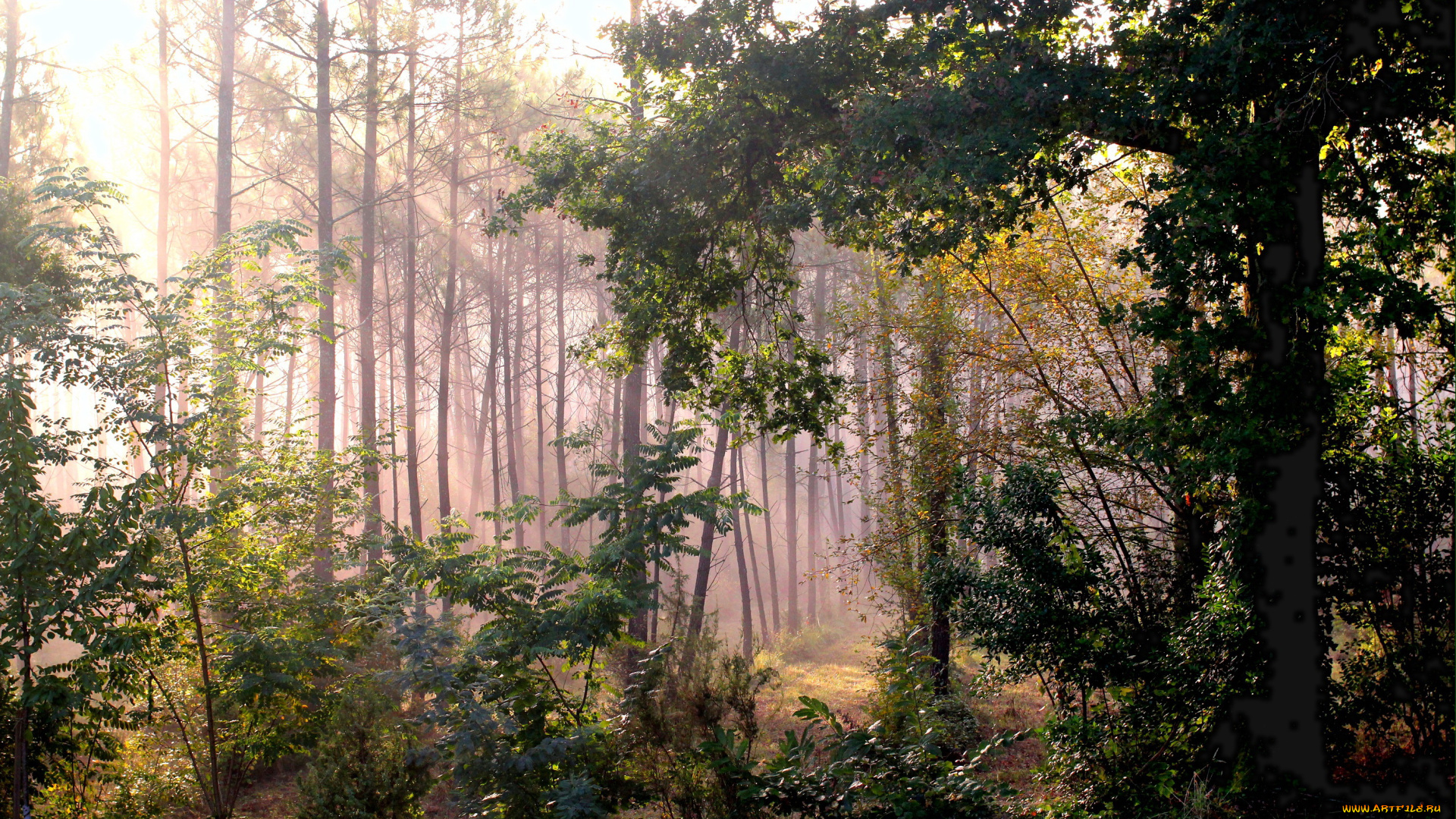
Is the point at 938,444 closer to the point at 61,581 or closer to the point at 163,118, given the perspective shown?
the point at 61,581

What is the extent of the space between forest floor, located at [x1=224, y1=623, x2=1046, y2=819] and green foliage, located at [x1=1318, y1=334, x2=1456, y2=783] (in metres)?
2.38

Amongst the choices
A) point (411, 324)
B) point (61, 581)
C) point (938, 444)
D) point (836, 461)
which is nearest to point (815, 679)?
point (938, 444)

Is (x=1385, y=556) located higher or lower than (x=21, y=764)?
higher

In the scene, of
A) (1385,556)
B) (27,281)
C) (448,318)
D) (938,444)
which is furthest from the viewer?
(448,318)

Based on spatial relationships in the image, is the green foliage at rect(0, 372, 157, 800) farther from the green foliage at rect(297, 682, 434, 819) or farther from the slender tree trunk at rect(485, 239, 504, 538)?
the slender tree trunk at rect(485, 239, 504, 538)

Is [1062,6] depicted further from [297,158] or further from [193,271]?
[297,158]

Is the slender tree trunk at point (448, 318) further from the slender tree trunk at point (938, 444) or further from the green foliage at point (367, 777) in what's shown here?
the green foliage at point (367, 777)

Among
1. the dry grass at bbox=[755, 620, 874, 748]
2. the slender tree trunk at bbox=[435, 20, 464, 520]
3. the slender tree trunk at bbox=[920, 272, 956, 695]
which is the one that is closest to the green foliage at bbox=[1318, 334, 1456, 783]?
the slender tree trunk at bbox=[920, 272, 956, 695]

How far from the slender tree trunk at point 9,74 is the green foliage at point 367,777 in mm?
15587

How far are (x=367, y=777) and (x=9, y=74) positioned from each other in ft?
59.4

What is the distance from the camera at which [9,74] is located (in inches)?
626

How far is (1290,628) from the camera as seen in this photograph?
514 centimetres

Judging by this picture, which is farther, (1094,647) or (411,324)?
(411,324)

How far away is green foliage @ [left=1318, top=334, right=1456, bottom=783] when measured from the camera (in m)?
5.18
